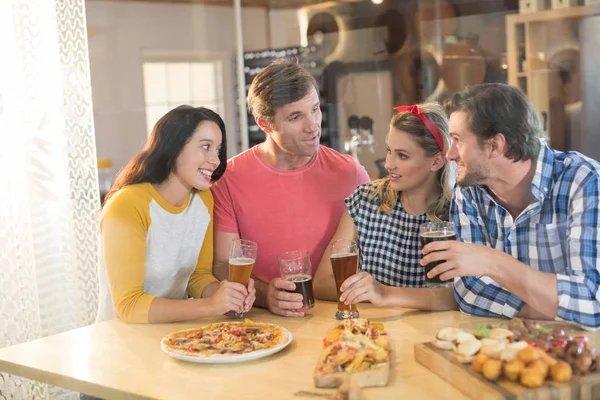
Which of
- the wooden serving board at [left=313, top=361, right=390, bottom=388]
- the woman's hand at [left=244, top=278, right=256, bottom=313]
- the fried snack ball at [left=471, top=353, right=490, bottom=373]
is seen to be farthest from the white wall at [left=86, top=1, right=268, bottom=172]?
the fried snack ball at [left=471, top=353, right=490, bottom=373]

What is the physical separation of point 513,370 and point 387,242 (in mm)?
857

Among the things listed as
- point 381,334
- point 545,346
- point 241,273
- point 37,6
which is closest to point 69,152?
point 37,6

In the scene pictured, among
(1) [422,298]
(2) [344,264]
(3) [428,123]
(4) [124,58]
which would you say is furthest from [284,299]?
(4) [124,58]

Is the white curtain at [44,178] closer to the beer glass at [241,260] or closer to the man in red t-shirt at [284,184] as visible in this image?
the man in red t-shirt at [284,184]

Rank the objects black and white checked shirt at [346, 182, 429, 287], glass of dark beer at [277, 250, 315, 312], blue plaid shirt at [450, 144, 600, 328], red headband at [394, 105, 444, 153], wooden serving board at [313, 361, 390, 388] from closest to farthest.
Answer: wooden serving board at [313, 361, 390, 388], blue plaid shirt at [450, 144, 600, 328], red headband at [394, 105, 444, 153], glass of dark beer at [277, 250, 315, 312], black and white checked shirt at [346, 182, 429, 287]

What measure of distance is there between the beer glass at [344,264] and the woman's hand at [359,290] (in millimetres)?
14

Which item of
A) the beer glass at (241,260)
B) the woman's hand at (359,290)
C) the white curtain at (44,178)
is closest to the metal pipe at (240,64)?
the white curtain at (44,178)

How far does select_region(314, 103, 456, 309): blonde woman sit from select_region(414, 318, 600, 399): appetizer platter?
418 millimetres

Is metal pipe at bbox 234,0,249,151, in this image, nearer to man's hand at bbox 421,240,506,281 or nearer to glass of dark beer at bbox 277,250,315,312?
glass of dark beer at bbox 277,250,315,312

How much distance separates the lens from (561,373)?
4.13ft

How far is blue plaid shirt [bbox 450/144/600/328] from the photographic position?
1.48 meters

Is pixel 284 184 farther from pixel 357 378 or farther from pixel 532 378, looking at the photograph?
pixel 532 378

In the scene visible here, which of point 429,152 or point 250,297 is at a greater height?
point 429,152

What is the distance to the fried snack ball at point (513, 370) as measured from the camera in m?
1.26
